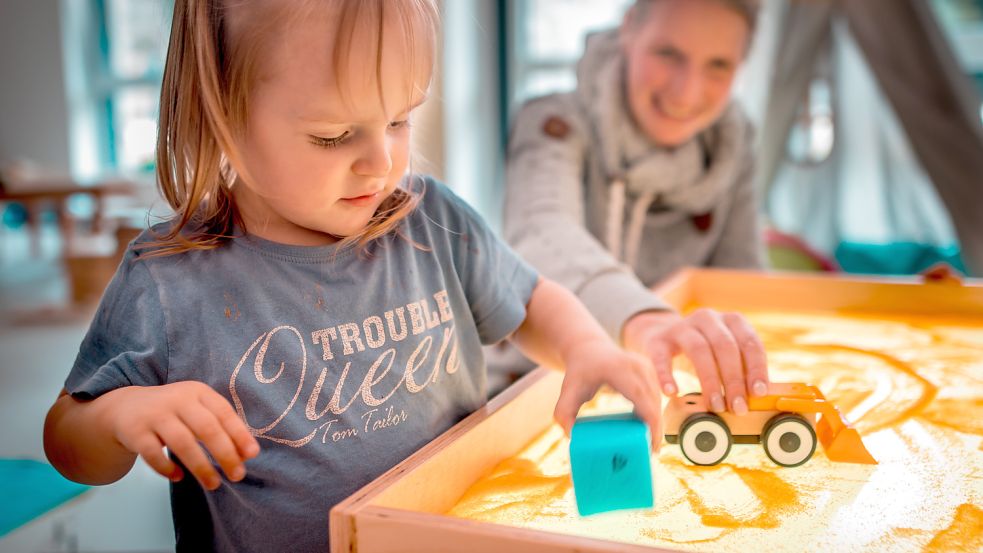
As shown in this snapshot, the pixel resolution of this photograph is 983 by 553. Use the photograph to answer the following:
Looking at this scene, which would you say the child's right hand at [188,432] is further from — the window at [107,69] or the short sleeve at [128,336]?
the window at [107,69]

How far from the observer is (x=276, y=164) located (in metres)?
0.57

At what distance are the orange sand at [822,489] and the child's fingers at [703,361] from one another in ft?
0.16

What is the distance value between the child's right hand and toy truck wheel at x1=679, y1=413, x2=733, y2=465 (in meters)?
0.30

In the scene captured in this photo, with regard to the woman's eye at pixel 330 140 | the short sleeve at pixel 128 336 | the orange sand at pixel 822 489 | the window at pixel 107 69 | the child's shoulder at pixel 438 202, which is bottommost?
the orange sand at pixel 822 489

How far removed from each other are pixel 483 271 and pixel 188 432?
34 centimetres

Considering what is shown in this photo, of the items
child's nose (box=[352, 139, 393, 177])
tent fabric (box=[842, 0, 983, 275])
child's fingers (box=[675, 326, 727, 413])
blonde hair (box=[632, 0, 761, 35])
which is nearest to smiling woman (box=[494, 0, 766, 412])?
blonde hair (box=[632, 0, 761, 35])

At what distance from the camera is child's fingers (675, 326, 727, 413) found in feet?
1.89

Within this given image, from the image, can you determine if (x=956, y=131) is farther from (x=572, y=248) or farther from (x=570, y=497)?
(x=570, y=497)

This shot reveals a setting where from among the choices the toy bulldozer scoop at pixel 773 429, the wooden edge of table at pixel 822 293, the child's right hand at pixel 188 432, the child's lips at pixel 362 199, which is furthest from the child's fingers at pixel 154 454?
the wooden edge of table at pixel 822 293

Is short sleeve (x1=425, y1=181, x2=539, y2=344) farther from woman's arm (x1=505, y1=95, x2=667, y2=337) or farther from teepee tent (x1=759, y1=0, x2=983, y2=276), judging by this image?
teepee tent (x1=759, y1=0, x2=983, y2=276)

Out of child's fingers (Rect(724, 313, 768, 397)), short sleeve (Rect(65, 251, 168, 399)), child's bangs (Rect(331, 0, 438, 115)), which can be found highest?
child's bangs (Rect(331, 0, 438, 115))

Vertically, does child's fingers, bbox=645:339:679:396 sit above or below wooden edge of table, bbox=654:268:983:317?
above

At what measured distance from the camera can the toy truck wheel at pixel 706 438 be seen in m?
0.57

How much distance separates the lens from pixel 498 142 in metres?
5.24
